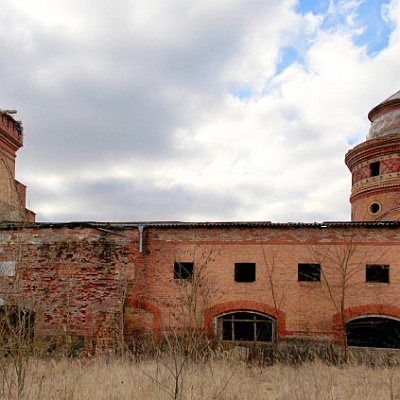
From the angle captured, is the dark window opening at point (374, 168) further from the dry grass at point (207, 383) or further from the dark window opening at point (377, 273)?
the dry grass at point (207, 383)

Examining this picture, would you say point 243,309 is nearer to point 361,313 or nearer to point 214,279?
point 214,279

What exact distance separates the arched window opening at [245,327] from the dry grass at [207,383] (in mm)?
2517

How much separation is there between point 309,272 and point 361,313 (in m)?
1.87

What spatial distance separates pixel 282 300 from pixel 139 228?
492 centimetres

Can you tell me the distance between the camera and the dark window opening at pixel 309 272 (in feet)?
43.6

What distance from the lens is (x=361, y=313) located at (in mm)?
12773

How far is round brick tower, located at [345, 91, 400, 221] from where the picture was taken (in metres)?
18.9

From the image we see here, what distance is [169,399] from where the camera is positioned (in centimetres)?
715

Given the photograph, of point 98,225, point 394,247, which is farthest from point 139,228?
point 394,247

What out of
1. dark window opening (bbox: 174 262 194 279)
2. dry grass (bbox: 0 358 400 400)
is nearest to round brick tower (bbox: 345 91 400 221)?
dark window opening (bbox: 174 262 194 279)

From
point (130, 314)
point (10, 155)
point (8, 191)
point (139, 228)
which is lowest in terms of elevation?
point (130, 314)

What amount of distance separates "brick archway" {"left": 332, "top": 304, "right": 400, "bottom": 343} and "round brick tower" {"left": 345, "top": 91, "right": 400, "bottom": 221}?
22.3ft

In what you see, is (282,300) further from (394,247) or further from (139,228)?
(139,228)

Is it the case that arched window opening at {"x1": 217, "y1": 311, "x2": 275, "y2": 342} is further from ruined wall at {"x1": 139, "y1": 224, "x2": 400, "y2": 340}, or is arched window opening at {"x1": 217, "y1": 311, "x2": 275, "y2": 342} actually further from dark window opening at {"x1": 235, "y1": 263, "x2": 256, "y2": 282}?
dark window opening at {"x1": 235, "y1": 263, "x2": 256, "y2": 282}
